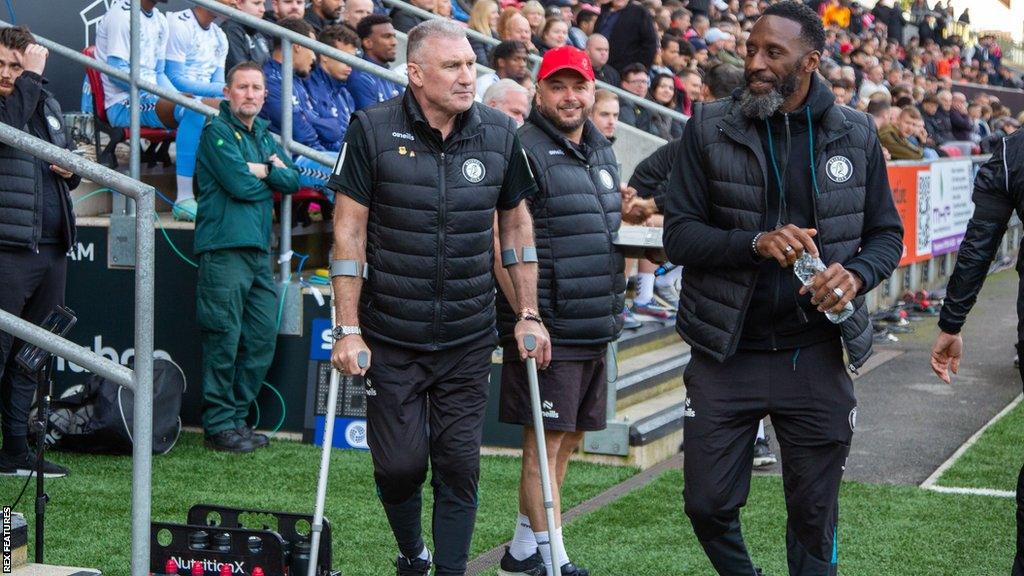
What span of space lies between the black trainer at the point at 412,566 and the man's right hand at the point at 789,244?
1957 mm

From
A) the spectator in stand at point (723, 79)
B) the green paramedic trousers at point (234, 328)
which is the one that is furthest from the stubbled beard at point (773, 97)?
the green paramedic trousers at point (234, 328)

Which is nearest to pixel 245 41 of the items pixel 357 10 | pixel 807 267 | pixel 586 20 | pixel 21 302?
pixel 357 10

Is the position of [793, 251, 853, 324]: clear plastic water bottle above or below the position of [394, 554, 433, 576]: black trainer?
above

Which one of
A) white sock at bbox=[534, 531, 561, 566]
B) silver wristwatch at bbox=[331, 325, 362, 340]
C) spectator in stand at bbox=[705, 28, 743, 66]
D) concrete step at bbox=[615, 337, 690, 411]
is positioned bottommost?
white sock at bbox=[534, 531, 561, 566]

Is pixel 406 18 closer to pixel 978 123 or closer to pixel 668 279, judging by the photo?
pixel 668 279

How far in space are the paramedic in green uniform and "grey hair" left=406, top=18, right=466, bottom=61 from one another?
10.2 feet

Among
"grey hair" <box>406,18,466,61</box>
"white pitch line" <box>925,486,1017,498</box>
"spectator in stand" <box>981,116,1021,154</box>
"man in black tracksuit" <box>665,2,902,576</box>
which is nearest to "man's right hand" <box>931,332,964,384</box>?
"man in black tracksuit" <box>665,2,902,576</box>

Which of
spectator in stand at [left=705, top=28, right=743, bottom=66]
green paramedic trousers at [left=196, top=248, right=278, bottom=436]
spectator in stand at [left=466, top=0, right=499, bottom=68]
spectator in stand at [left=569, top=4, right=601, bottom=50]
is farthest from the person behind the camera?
spectator in stand at [left=705, top=28, right=743, bottom=66]

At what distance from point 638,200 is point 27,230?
Result: 3.24 meters

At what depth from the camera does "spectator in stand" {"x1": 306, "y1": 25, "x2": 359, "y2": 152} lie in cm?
937

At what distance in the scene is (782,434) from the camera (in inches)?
187

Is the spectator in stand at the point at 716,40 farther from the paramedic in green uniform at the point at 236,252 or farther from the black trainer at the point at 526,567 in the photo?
the black trainer at the point at 526,567

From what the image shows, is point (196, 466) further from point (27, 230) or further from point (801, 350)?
point (801, 350)

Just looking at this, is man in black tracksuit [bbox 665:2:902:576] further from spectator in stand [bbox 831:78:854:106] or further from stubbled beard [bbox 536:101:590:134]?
spectator in stand [bbox 831:78:854:106]
